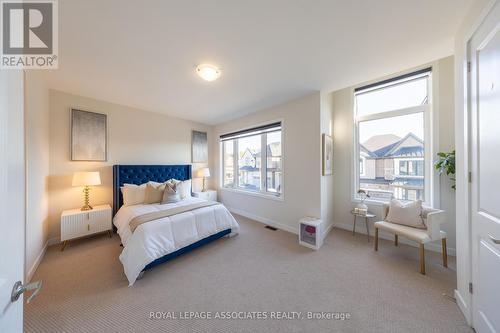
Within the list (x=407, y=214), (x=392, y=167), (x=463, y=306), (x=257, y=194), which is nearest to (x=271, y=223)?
(x=257, y=194)

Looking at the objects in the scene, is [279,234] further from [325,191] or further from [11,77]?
[11,77]

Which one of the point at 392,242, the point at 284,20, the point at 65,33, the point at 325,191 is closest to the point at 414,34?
the point at 284,20

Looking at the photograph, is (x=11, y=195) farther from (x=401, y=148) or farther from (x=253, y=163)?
(x=401, y=148)

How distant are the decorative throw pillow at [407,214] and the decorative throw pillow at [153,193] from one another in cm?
382

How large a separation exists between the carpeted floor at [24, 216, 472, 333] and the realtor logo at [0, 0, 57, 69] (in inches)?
76.6

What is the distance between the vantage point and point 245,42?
5.92ft

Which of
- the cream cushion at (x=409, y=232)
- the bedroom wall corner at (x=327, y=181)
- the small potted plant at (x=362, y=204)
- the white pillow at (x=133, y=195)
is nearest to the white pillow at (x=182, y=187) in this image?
the white pillow at (x=133, y=195)

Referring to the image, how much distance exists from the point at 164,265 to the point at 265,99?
10.1ft

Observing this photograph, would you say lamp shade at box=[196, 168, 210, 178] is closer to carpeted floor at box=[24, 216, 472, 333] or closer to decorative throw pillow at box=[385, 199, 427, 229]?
carpeted floor at box=[24, 216, 472, 333]

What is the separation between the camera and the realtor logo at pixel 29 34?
0.64m

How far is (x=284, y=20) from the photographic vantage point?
1.55m

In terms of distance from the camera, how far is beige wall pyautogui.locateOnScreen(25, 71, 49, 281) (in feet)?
6.70

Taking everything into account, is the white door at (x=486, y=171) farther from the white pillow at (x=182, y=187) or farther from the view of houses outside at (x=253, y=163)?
the white pillow at (x=182, y=187)

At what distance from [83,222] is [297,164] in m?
3.66
